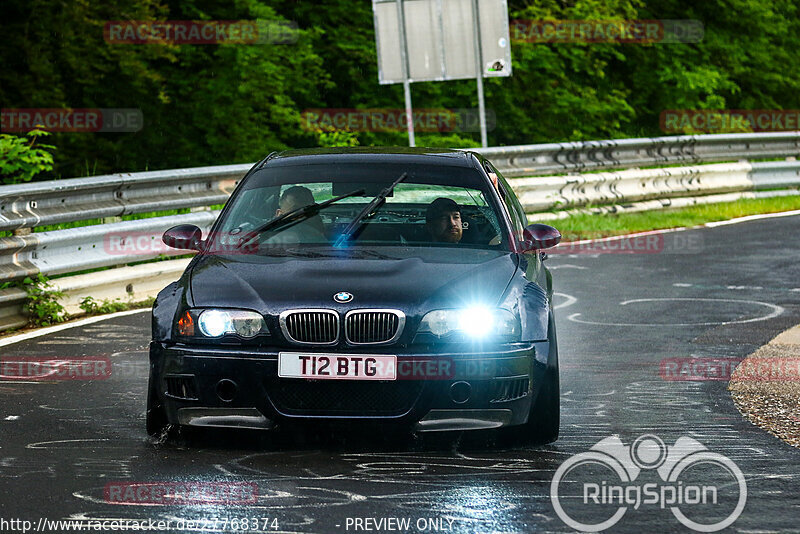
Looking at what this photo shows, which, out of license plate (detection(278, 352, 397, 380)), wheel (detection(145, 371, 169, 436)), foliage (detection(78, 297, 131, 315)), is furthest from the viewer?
foliage (detection(78, 297, 131, 315))

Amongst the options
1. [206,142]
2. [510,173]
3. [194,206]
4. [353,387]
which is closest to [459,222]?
[353,387]

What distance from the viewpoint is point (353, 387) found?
6184 millimetres

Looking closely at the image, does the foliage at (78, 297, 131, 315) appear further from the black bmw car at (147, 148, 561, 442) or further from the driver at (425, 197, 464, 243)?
the driver at (425, 197, 464, 243)

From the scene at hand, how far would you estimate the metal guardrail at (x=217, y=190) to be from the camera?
10711mm

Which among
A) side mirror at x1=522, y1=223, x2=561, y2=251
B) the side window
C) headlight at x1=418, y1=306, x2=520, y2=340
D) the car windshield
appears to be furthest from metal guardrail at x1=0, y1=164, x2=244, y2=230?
headlight at x1=418, y1=306, x2=520, y2=340

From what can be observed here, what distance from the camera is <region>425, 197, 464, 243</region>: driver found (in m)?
7.45

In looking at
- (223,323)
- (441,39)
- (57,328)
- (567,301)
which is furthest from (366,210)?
(441,39)

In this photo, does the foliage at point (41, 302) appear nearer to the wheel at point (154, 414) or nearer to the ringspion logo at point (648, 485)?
the wheel at point (154, 414)

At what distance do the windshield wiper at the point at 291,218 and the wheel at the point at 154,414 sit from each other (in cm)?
109

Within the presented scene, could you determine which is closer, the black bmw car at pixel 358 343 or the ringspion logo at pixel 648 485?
the ringspion logo at pixel 648 485

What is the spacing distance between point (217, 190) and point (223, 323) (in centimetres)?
744

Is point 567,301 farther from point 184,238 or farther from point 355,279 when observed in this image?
point 355,279

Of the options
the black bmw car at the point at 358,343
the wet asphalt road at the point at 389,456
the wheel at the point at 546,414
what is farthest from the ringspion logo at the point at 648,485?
the black bmw car at the point at 358,343

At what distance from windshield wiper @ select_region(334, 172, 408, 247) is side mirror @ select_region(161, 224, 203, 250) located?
0.80 metres
